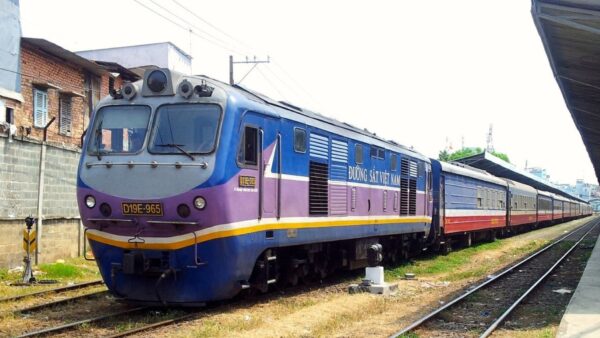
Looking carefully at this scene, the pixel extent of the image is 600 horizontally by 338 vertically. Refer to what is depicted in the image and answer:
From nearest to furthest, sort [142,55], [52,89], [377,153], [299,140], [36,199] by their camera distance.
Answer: [299,140] < [36,199] < [377,153] < [52,89] < [142,55]

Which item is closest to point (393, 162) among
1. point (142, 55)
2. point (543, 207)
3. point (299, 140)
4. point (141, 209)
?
point (299, 140)

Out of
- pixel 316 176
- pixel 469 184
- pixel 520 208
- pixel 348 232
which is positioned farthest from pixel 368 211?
pixel 520 208

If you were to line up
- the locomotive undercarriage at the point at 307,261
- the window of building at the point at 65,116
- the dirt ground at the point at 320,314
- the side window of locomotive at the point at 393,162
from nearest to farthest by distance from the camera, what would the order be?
the dirt ground at the point at 320,314, the locomotive undercarriage at the point at 307,261, the side window of locomotive at the point at 393,162, the window of building at the point at 65,116

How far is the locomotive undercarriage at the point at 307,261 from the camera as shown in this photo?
32.1 ft

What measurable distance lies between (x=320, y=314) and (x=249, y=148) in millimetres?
2759

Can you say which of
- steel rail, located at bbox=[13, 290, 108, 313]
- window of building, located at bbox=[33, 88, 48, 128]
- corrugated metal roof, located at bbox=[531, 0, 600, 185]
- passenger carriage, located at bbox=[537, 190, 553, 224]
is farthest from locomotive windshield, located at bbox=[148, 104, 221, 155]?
passenger carriage, located at bbox=[537, 190, 553, 224]

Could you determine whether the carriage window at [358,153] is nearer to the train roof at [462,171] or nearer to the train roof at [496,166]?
the train roof at [462,171]

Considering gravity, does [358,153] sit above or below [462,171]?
below

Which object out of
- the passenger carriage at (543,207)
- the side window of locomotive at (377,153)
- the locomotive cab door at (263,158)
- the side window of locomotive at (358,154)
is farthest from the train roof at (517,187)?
the locomotive cab door at (263,158)

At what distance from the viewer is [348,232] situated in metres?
12.7

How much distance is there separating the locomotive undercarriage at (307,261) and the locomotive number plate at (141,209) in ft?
5.47

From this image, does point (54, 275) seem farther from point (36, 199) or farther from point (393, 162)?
point (393, 162)

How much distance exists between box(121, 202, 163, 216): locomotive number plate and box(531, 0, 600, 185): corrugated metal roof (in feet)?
22.5

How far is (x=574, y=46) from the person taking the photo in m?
12.3
